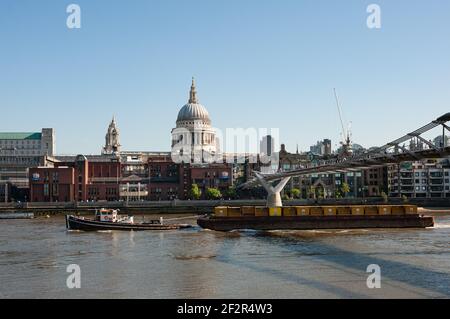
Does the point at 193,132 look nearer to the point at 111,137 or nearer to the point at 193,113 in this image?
the point at 193,113

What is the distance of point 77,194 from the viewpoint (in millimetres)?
108875

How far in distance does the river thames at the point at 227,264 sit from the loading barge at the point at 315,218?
4.99 m

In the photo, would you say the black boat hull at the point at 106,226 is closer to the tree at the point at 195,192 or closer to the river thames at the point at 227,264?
the river thames at the point at 227,264

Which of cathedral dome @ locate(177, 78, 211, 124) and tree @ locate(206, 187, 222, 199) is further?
cathedral dome @ locate(177, 78, 211, 124)

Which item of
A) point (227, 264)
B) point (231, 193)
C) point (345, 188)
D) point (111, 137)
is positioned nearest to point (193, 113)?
point (111, 137)

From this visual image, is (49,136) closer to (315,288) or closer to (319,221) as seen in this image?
(319,221)

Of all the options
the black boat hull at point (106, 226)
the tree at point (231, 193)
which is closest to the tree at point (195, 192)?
the tree at point (231, 193)

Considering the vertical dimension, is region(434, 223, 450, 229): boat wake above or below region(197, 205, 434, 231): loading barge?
below

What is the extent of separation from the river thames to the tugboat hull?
4.80m

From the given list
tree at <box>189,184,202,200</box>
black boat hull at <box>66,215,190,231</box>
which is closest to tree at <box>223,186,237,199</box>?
tree at <box>189,184,202,200</box>

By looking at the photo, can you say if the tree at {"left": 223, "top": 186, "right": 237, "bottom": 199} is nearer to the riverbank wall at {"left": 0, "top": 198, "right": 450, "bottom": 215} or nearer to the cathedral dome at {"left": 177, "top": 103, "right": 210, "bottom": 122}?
the riverbank wall at {"left": 0, "top": 198, "right": 450, "bottom": 215}

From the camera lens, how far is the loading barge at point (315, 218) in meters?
57.0

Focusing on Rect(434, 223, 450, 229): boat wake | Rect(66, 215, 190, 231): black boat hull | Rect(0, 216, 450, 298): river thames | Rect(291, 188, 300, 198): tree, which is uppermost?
Rect(291, 188, 300, 198): tree

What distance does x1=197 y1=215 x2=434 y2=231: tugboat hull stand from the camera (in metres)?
56.7
